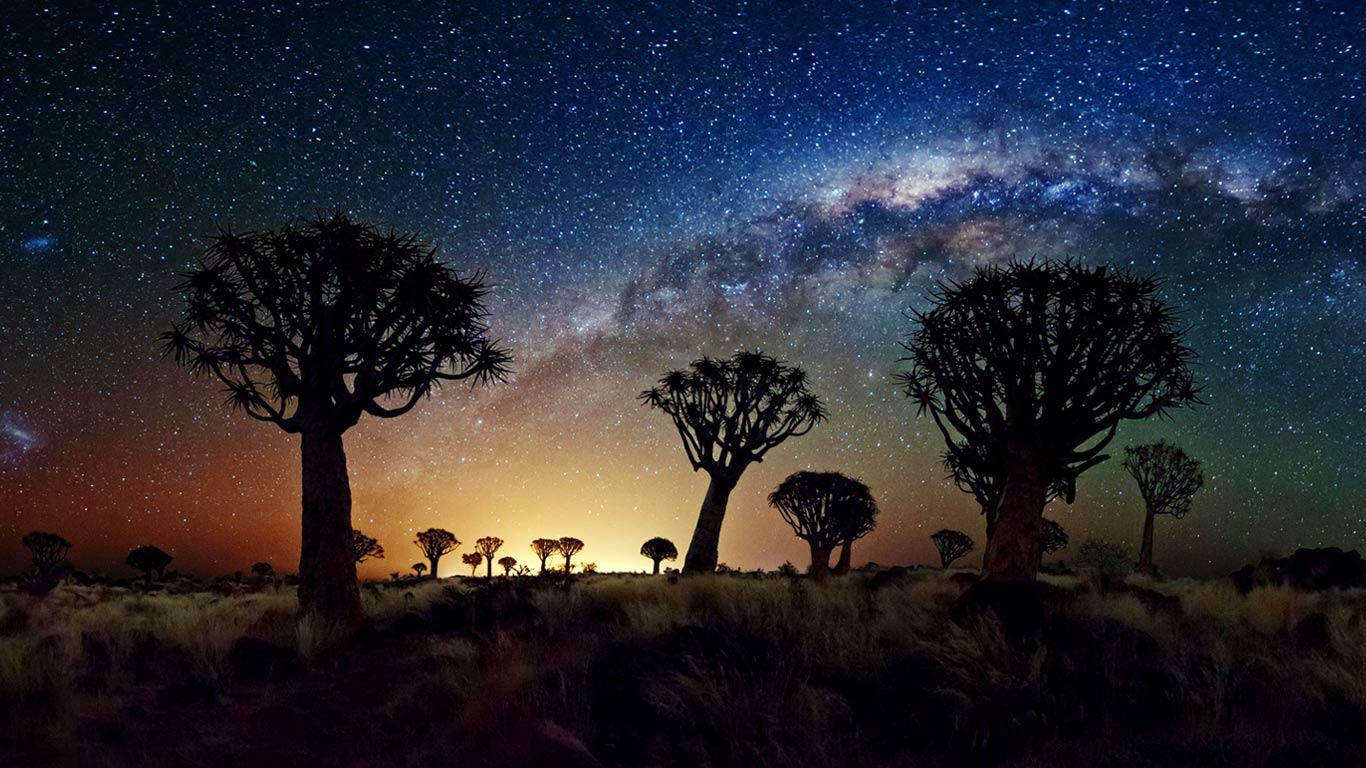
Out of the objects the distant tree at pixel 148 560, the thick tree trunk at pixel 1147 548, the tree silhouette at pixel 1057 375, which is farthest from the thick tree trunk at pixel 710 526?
the distant tree at pixel 148 560

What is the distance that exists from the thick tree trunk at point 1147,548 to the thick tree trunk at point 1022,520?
84.8 feet

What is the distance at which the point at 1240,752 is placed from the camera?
464cm

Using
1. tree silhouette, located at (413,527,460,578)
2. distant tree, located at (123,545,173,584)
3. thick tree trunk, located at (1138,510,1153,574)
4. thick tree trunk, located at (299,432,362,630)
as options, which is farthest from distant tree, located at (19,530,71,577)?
thick tree trunk, located at (1138,510,1153,574)

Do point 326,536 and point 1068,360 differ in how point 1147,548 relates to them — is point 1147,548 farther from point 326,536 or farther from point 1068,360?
point 326,536

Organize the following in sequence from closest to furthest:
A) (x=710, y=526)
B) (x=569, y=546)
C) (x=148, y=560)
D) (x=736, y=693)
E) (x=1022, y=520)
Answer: (x=736, y=693) → (x=1022, y=520) → (x=710, y=526) → (x=148, y=560) → (x=569, y=546)

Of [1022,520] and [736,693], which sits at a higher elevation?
[1022,520]

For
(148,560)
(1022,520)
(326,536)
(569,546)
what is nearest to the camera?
(326,536)

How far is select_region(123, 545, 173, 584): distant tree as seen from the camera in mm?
41656

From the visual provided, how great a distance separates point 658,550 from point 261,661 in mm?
52187

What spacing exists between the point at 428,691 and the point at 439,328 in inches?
292

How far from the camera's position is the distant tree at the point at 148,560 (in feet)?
137

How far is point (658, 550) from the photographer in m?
59.8

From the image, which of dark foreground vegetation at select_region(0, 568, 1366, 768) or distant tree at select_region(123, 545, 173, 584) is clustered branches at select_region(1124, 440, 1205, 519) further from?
distant tree at select_region(123, 545, 173, 584)

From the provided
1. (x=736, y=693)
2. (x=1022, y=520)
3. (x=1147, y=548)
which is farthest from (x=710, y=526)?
(x=1147, y=548)
